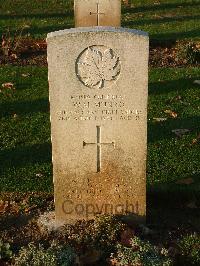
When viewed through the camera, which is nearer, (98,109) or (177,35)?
(98,109)

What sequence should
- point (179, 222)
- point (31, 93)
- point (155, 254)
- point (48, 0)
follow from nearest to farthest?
point (155, 254) < point (179, 222) < point (31, 93) < point (48, 0)

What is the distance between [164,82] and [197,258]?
215 inches

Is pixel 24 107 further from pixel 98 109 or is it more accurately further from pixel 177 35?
pixel 177 35

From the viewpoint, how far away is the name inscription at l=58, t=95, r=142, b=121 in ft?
16.5

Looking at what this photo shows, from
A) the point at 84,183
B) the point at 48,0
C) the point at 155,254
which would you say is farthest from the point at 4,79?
the point at 48,0

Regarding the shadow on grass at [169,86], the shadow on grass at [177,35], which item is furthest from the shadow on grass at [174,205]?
the shadow on grass at [177,35]

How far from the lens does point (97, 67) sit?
495 centimetres

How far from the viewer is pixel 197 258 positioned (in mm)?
4777

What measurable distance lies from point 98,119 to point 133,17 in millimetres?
10919

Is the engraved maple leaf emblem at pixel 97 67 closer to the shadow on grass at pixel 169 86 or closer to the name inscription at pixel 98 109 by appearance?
the name inscription at pixel 98 109

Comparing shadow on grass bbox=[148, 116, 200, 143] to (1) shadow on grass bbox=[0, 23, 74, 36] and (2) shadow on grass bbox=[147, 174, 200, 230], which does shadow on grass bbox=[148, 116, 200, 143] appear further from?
(1) shadow on grass bbox=[0, 23, 74, 36]

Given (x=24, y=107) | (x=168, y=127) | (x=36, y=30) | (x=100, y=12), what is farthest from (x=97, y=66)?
(x=36, y=30)

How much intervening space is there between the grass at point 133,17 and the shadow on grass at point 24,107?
4.24 metres

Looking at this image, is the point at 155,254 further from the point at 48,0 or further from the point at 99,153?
the point at 48,0
